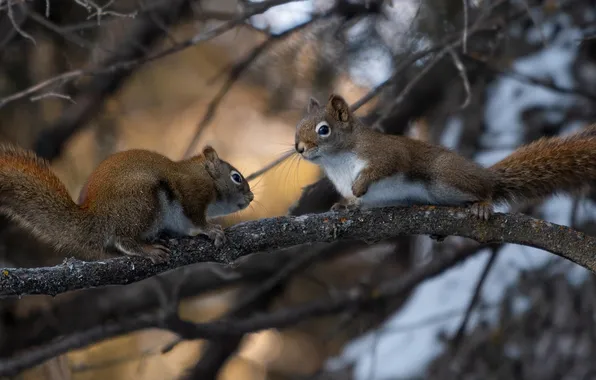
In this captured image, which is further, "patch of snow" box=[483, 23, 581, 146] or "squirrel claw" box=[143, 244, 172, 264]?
"patch of snow" box=[483, 23, 581, 146]

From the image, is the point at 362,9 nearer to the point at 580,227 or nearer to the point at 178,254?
the point at 580,227

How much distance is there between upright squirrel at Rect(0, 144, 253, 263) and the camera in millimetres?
2592

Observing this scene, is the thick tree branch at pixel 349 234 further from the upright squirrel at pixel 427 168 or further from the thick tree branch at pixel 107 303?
the thick tree branch at pixel 107 303

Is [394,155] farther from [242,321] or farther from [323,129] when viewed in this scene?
[242,321]

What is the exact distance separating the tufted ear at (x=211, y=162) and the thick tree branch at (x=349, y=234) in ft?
1.52

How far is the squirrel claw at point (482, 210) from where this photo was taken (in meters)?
2.78

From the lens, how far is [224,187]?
314 centimetres

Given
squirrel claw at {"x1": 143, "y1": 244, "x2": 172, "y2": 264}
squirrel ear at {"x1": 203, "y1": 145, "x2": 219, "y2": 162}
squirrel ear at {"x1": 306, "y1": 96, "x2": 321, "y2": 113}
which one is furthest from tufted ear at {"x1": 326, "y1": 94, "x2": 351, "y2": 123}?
squirrel claw at {"x1": 143, "y1": 244, "x2": 172, "y2": 264}

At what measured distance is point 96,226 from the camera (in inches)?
104

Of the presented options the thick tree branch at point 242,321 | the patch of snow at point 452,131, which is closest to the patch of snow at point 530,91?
the patch of snow at point 452,131

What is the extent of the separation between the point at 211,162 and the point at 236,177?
0.12m

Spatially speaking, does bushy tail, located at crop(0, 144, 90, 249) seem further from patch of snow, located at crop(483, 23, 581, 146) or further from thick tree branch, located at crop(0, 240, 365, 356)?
patch of snow, located at crop(483, 23, 581, 146)

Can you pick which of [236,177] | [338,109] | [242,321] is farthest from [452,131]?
[236,177]

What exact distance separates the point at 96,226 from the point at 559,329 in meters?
2.75
